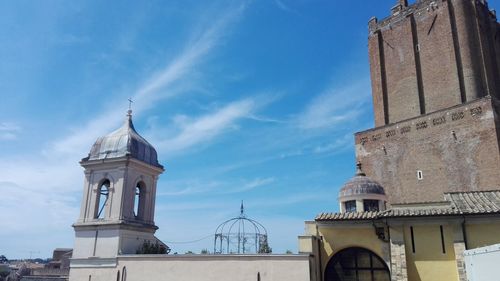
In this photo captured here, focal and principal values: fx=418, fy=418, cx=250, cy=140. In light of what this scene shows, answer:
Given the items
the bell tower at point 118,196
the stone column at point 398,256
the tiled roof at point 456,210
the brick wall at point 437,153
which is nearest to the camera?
the tiled roof at point 456,210

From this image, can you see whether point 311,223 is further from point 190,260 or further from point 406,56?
point 406,56

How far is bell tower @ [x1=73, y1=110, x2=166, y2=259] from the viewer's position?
70.6 ft

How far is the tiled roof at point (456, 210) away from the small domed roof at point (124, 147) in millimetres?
11088

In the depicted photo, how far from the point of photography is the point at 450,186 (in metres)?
26.1

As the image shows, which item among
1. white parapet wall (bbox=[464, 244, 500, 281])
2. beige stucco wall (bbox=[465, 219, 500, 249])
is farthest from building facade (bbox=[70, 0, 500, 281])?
white parapet wall (bbox=[464, 244, 500, 281])

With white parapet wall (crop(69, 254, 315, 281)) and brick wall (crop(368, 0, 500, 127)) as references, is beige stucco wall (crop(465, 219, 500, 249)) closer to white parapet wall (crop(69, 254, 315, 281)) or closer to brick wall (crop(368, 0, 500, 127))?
white parapet wall (crop(69, 254, 315, 281))

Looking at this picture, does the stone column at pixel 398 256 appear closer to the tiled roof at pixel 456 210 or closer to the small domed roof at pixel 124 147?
the tiled roof at pixel 456 210

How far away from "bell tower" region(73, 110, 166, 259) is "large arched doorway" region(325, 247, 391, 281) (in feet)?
34.9

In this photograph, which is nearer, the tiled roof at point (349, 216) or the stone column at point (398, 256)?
the stone column at point (398, 256)

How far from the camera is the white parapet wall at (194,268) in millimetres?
16828

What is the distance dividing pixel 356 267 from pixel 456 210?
175 inches

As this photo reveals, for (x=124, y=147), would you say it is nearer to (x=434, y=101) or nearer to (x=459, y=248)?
(x=459, y=248)

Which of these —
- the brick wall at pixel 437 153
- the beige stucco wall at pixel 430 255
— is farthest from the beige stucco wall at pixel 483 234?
the brick wall at pixel 437 153

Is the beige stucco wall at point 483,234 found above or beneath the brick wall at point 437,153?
beneath
